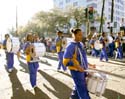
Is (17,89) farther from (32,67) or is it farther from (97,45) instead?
(97,45)

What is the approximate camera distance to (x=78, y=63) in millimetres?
6180

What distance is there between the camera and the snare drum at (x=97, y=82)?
582 centimetres

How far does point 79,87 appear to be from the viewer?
6098 millimetres

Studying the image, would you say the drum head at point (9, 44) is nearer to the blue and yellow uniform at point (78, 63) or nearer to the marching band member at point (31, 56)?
the marching band member at point (31, 56)

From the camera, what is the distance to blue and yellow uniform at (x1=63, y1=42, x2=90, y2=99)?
239 inches

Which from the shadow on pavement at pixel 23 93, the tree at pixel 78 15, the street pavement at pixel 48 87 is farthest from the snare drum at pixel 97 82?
the tree at pixel 78 15

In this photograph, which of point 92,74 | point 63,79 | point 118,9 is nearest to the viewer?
point 92,74

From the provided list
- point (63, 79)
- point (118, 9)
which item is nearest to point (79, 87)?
point (63, 79)

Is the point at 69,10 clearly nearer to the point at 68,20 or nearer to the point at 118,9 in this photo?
the point at 68,20

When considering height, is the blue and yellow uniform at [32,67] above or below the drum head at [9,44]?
below

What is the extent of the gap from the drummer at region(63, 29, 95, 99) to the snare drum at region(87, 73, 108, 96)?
0.16 m

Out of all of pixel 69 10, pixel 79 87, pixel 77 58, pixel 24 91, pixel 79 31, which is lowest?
pixel 24 91

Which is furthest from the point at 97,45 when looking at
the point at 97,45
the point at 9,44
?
the point at 9,44

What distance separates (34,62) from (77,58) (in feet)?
11.1
